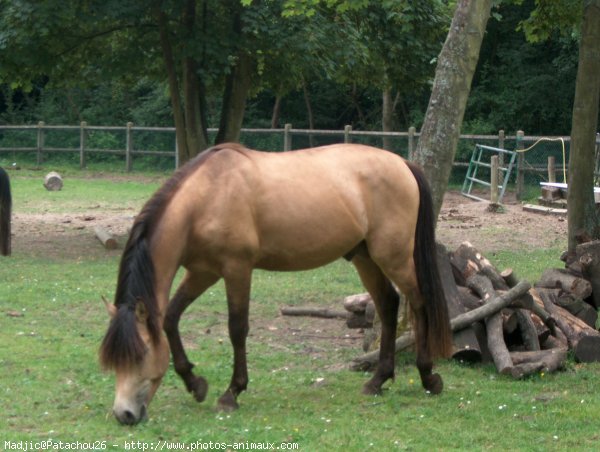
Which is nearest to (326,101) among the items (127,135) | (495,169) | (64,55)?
(127,135)

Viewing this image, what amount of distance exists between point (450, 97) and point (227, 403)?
3.58m

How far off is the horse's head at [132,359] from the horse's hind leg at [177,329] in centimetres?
66

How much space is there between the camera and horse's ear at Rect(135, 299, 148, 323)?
226 inches

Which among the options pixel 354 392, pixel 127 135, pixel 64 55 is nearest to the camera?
pixel 354 392

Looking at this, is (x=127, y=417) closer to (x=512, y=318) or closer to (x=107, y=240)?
(x=512, y=318)

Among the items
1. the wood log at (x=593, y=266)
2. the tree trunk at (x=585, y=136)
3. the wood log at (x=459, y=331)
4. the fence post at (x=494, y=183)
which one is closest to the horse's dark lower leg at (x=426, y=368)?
the wood log at (x=459, y=331)

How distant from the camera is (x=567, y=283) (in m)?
8.94

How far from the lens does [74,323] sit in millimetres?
9328

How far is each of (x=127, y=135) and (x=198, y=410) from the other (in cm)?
2513

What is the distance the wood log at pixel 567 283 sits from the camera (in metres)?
8.69

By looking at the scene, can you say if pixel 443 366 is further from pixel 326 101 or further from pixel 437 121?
pixel 326 101

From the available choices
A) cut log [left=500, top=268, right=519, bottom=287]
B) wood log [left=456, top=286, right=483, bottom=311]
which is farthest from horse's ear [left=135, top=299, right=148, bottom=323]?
cut log [left=500, top=268, right=519, bottom=287]

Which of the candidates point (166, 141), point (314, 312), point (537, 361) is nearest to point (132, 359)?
point (537, 361)

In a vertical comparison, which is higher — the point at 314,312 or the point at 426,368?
the point at 426,368
